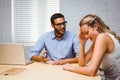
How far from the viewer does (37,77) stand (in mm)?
1575

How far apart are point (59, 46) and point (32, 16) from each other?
3.86 feet

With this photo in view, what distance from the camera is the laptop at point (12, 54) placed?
2.12 meters

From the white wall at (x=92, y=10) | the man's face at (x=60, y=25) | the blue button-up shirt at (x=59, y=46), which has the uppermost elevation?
the white wall at (x=92, y=10)

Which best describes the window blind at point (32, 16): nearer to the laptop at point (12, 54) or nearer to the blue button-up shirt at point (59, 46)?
the blue button-up shirt at point (59, 46)

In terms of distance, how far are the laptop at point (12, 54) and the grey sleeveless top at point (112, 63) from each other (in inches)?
31.9

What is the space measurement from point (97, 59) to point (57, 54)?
1.23m

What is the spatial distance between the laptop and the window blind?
167cm

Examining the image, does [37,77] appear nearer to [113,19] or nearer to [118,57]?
[118,57]

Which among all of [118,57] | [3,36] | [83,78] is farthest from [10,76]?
[3,36]

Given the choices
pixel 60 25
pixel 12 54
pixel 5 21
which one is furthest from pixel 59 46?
pixel 5 21

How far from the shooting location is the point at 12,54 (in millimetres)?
2156

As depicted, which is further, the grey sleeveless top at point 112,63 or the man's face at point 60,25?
the man's face at point 60,25

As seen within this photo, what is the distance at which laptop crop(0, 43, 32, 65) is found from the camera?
6.95 ft

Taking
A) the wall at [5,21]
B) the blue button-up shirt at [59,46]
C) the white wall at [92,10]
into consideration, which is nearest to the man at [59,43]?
the blue button-up shirt at [59,46]
